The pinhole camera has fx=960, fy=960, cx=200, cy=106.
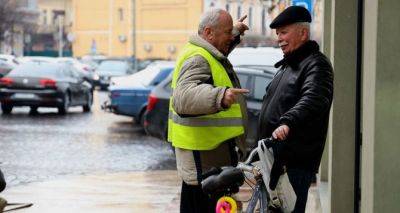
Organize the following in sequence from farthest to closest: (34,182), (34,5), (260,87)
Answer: (34,5) < (260,87) < (34,182)

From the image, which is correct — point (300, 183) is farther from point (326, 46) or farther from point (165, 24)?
point (165, 24)

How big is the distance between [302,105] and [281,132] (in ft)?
0.68

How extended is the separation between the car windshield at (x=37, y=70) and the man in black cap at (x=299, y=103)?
63.3 feet

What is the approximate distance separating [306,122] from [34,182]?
7569mm

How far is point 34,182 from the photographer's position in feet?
40.2

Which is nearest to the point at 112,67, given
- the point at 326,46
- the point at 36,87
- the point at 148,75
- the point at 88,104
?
the point at 88,104

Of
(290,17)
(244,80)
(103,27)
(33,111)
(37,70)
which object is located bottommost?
(33,111)

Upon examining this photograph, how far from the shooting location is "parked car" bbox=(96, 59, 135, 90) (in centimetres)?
4609

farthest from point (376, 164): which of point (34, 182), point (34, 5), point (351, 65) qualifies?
point (34, 5)

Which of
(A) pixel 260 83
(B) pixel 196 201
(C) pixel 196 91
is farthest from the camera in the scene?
(A) pixel 260 83

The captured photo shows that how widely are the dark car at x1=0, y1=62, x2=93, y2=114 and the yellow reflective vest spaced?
735 inches

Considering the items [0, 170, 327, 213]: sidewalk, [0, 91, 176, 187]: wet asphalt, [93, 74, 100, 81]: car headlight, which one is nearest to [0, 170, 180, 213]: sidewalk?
[0, 170, 327, 213]: sidewalk

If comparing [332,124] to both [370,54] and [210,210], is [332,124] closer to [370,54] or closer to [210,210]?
[210,210]

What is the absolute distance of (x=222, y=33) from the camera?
5883mm
